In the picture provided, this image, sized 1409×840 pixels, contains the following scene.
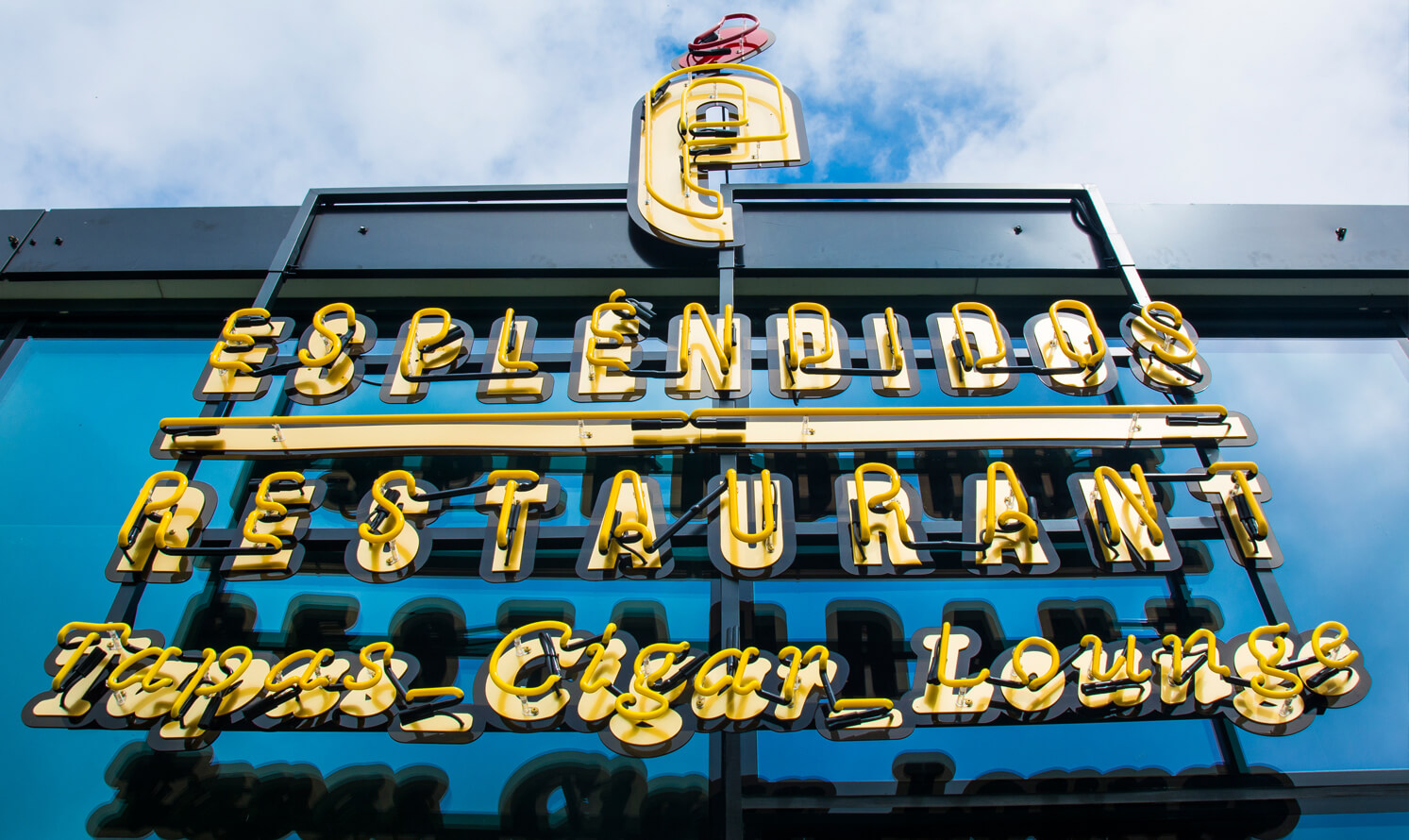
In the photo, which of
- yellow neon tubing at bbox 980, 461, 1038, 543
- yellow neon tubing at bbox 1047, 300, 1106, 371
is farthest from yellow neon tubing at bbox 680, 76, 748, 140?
yellow neon tubing at bbox 980, 461, 1038, 543

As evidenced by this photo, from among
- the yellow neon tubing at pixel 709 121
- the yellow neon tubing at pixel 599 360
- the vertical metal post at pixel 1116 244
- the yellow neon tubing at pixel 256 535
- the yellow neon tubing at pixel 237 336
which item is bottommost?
the yellow neon tubing at pixel 256 535

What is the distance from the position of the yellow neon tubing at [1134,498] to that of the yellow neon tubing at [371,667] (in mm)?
3265

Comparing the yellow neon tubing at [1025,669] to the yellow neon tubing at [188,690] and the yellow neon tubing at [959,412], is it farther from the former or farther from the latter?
the yellow neon tubing at [188,690]

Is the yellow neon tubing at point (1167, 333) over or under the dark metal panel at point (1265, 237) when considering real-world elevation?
under

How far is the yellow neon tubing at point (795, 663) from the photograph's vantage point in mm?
3484

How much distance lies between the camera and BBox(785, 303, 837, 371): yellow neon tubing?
4.57m

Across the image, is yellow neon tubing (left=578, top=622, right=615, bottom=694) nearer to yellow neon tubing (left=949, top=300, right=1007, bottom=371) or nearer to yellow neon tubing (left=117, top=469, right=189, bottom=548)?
yellow neon tubing (left=117, top=469, right=189, bottom=548)

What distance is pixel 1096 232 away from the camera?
612cm

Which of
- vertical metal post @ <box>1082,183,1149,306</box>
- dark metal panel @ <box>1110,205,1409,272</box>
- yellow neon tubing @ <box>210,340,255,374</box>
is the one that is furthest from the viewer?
dark metal panel @ <box>1110,205,1409,272</box>

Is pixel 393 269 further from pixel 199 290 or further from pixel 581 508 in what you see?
pixel 581 508

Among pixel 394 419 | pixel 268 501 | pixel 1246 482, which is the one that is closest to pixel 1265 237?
pixel 1246 482

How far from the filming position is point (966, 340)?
16.1ft

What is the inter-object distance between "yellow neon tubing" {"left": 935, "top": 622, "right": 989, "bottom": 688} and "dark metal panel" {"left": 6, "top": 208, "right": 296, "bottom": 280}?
208 inches

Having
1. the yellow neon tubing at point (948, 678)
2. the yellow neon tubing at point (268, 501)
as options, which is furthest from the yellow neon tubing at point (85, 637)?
the yellow neon tubing at point (948, 678)
